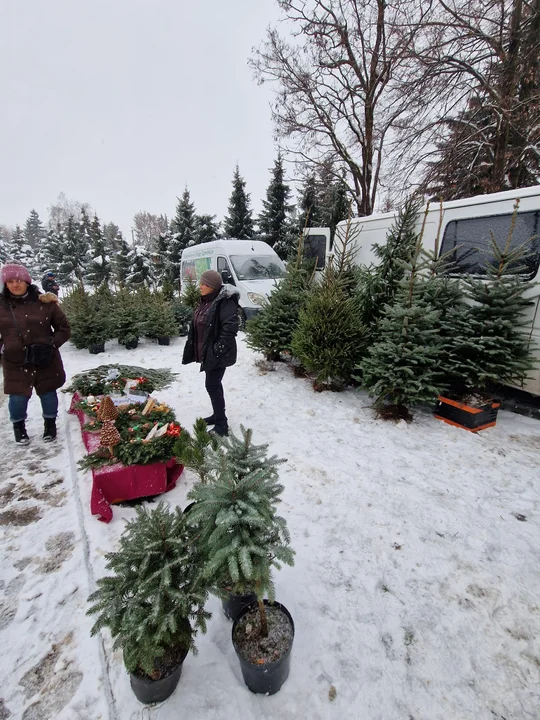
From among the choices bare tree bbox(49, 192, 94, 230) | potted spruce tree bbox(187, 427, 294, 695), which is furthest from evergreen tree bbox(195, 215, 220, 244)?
bare tree bbox(49, 192, 94, 230)

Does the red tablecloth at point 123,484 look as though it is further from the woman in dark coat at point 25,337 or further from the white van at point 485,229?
the white van at point 485,229

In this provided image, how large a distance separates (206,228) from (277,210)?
18.3ft

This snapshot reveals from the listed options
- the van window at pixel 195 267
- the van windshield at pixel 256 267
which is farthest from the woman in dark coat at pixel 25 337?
the van window at pixel 195 267

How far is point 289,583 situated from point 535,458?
3155mm

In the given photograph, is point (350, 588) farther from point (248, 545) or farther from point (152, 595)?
point (152, 595)

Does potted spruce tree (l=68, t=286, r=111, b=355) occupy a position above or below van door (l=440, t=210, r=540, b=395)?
below

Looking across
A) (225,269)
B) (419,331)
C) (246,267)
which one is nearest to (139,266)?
(225,269)

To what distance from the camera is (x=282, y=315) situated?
6.14 metres

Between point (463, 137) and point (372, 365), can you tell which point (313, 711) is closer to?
point (372, 365)

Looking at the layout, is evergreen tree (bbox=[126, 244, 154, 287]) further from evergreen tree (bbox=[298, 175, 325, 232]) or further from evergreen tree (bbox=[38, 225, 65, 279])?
evergreen tree (bbox=[38, 225, 65, 279])

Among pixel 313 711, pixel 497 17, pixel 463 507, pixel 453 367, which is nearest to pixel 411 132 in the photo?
pixel 497 17

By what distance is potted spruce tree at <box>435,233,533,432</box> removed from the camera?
3.96m

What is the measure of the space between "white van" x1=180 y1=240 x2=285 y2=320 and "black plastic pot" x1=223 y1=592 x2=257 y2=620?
737cm

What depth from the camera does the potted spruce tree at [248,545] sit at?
1467 millimetres
